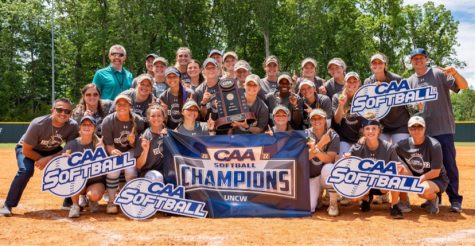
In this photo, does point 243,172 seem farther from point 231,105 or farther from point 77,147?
point 77,147

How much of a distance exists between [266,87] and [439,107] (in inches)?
106

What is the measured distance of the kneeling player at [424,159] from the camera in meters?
6.31

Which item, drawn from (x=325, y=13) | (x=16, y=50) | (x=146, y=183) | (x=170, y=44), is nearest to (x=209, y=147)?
(x=146, y=183)

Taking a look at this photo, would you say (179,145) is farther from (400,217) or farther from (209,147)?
(400,217)

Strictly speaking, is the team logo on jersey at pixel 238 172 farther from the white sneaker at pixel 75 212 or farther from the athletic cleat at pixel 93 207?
the white sneaker at pixel 75 212

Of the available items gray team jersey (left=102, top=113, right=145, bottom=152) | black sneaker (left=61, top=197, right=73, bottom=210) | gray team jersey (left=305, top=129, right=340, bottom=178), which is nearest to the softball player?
gray team jersey (left=102, top=113, right=145, bottom=152)

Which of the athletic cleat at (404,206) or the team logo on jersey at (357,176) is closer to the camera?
the team logo on jersey at (357,176)

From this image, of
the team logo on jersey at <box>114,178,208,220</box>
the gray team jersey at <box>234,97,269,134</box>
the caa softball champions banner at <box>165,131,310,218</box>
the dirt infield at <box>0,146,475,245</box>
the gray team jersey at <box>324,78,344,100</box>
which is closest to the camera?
the dirt infield at <box>0,146,475,245</box>

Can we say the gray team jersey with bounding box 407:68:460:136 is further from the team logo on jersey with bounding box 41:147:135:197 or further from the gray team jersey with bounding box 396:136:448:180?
the team logo on jersey with bounding box 41:147:135:197

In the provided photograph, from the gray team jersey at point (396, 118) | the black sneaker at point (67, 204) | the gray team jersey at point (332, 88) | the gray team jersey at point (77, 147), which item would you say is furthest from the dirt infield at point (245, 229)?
the gray team jersey at point (332, 88)

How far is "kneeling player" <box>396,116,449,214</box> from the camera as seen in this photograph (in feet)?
20.7

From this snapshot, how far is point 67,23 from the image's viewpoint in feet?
134

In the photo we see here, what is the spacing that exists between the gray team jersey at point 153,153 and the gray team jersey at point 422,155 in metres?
3.48

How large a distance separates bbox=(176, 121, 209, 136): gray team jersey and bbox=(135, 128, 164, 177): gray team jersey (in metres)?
0.34
